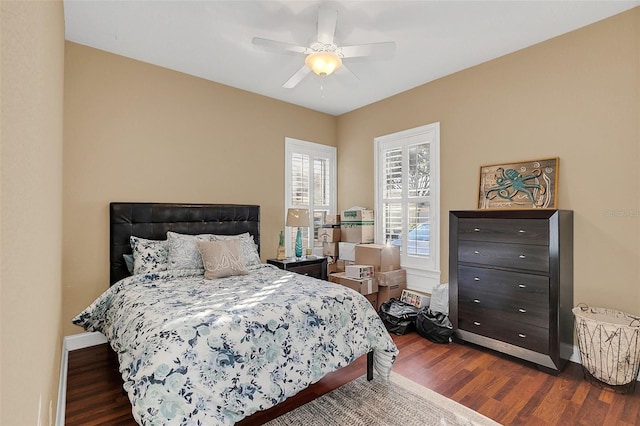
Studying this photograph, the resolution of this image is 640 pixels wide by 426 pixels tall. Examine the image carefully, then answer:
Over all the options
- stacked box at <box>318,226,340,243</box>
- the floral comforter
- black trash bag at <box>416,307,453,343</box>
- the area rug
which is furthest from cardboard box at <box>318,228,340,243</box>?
the area rug

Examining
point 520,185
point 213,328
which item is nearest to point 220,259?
point 213,328

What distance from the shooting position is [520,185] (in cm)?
311

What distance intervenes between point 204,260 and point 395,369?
1.93 metres

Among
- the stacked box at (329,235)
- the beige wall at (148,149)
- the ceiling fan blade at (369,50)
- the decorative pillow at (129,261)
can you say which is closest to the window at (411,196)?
the stacked box at (329,235)

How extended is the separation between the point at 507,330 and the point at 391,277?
54.0 inches

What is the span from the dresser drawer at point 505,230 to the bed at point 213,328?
1382mm

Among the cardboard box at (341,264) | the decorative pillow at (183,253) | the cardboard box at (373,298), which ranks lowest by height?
the cardboard box at (373,298)

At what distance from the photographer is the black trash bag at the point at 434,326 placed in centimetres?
322

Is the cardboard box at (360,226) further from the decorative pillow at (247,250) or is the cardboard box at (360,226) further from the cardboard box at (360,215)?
the decorative pillow at (247,250)

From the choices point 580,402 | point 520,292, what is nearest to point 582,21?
point 520,292

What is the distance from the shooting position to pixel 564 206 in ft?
9.44

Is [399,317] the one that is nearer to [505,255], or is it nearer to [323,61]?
[505,255]

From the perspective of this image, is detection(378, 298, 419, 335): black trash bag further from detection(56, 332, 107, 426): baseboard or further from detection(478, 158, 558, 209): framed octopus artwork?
detection(56, 332, 107, 426): baseboard

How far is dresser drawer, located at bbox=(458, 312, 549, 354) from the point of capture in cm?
266
